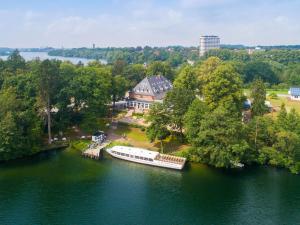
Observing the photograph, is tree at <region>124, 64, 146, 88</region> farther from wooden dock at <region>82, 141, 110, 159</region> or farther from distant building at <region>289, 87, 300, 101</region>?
distant building at <region>289, 87, 300, 101</region>

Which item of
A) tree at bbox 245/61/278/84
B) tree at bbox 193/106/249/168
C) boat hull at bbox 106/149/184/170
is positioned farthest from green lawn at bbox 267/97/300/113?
boat hull at bbox 106/149/184/170

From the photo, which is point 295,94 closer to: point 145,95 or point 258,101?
point 258,101

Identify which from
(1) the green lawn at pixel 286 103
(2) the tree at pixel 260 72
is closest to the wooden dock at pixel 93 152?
(1) the green lawn at pixel 286 103

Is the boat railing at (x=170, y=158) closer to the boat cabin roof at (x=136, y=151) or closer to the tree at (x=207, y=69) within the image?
the boat cabin roof at (x=136, y=151)

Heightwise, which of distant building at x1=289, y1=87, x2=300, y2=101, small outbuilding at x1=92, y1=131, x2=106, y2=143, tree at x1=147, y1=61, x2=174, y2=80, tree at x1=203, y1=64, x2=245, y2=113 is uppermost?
tree at x1=147, y1=61, x2=174, y2=80

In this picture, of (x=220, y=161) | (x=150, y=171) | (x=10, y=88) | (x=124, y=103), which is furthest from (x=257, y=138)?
(x=10, y=88)

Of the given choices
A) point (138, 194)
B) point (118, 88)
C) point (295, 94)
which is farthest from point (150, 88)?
point (295, 94)

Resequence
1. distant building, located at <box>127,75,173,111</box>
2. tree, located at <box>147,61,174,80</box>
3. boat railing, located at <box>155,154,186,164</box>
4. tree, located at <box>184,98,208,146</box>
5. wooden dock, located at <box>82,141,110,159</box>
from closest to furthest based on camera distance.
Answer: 1. boat railing, located at <box>155,154,186,164</box>
2. tree, located at <box>184,98,208,146</box>
3. wooden dock, located at <box>82,141,110,159</box>
4. distant building, located at <box>127,75,173,111</box>
5. tree, located at <box>147,61,174,80</box>

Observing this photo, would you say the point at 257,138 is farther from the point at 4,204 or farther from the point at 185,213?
the point at 4,204
